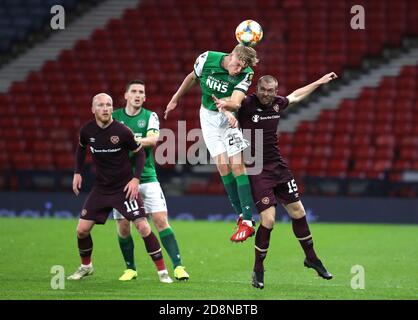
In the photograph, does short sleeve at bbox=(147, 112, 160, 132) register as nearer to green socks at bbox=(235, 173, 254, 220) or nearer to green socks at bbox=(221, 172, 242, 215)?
green socks at bbox=(221, 172, 242, 215)

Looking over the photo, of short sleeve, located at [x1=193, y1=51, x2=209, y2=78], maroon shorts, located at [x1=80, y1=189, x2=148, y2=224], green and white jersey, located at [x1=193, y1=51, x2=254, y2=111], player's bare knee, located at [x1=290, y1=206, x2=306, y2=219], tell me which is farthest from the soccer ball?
maroon shorts, located at [x1=80, y1=189, x2=148, y2=224]

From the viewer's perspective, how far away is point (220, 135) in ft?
36.7

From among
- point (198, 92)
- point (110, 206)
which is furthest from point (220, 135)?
point (198, 92)

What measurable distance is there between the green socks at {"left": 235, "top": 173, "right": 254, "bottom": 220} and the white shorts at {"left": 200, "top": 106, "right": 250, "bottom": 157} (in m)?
0.32

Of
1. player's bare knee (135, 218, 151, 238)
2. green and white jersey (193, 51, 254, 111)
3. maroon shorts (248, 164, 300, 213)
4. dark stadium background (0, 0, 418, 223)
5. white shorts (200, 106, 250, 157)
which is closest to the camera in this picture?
maroon shorts (248, 164, 300, 213)

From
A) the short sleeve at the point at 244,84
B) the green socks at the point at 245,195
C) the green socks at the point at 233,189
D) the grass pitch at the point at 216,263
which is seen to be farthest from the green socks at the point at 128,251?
the short sleeve at the point at 244,84

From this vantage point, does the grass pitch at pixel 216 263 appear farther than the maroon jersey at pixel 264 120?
No

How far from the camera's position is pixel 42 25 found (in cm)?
2664

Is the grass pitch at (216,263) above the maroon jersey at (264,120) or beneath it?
beneath

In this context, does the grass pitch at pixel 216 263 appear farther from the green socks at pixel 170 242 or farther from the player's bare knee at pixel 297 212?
the player's bare knee at pixel 297 212

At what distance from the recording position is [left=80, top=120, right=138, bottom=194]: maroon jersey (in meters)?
10.6

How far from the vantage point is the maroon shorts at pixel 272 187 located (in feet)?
34.3

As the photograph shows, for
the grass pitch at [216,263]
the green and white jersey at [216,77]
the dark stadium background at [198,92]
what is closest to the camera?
the grass pitch at [216,263]

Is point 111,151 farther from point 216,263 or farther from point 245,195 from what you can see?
point 216,263
